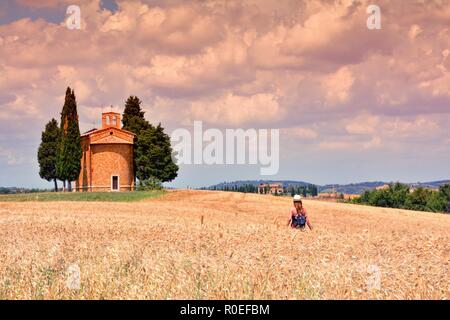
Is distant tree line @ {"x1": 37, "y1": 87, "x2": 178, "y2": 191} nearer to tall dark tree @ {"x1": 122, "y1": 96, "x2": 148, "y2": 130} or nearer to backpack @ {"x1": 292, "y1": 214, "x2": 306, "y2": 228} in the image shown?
tall dark tree @ {"x1": 122, "y1": 96, "x2": 148, "y2": 130}

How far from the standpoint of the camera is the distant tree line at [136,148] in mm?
65125

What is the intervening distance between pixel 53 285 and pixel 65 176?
61042 mm

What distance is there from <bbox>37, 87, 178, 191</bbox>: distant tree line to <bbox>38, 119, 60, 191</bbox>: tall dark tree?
14.0 m

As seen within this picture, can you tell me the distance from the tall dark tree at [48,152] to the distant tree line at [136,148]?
14.0 meters

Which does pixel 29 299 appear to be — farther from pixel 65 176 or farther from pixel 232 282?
pixel 65 176

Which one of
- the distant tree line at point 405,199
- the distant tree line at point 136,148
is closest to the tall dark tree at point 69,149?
the distant tree line at point 136,148

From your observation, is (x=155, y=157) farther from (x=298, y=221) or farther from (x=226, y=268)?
(x=226, y=268)

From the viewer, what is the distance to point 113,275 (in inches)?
286

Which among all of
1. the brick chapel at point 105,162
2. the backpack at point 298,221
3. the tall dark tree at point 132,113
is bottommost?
the backpack at point 298,221

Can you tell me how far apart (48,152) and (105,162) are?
76.2 feet

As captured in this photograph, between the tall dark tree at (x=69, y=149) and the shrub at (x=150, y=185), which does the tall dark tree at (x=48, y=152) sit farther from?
the shrub at (x=150, y=185)
